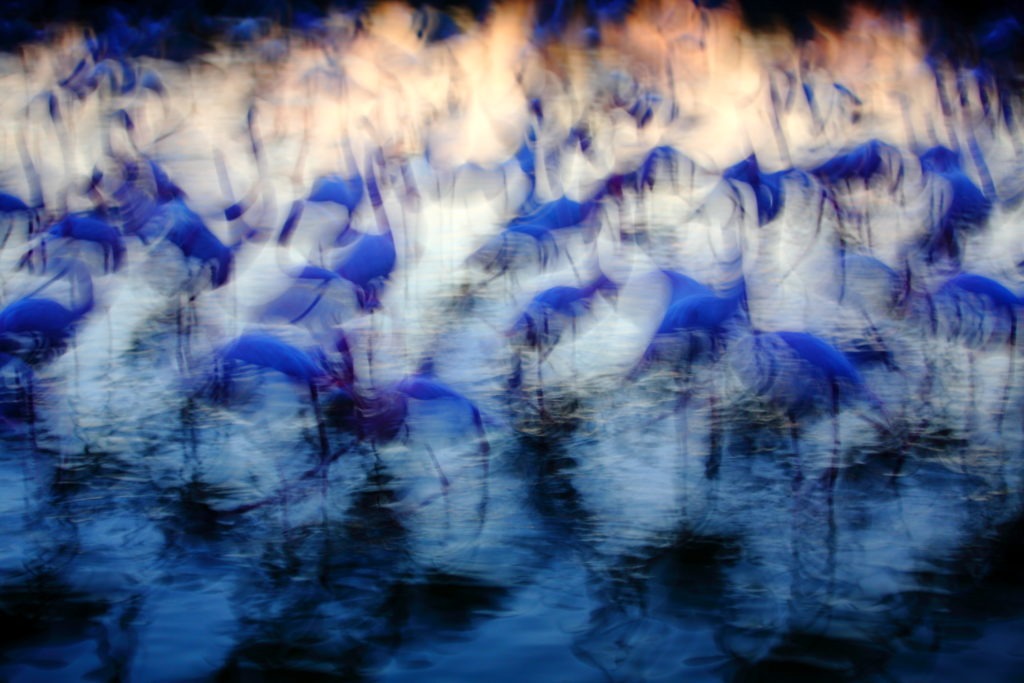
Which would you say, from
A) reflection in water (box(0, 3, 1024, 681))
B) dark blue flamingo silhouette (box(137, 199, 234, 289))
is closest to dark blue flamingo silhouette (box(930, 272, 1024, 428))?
reflection in water (box(0, 3, 1024, 681))

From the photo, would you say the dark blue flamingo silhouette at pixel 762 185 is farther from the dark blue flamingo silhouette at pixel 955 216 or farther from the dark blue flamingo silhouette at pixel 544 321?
the dark blue flamingo silhouette at pixel 544 321

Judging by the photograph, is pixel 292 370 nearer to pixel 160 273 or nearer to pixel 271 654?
pixel 271 654

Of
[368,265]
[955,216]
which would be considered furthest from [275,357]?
[955,216]

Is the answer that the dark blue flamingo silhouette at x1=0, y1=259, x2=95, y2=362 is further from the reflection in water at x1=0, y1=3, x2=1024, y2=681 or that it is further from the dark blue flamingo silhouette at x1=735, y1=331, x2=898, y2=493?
the dark blue flamingo silhouette at x1=735, y1=331, x2=898, y2=493

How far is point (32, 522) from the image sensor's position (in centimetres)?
230

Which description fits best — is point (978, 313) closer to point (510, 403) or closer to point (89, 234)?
point (510, 403)

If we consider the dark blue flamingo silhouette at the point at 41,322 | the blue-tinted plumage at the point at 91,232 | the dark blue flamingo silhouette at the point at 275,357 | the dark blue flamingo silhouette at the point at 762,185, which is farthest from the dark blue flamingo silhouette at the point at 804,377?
the blue-tinted plumage at the point at 91,232

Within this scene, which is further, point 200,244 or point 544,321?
point 200,244

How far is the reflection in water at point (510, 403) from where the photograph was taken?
6.53 ft

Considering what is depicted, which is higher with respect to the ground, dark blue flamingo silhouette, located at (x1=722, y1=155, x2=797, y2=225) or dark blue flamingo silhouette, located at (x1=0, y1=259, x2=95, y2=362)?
dark blue flamingo silhouette, located at (x1=722, y1=155, x2=797, y2=225)

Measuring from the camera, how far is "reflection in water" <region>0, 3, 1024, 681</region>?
199 cm

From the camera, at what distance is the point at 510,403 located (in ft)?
9.29

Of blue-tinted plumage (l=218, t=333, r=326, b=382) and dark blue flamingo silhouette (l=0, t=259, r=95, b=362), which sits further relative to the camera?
dark blue flamingo silhouette (l=0, t=259, r=95, b=362)

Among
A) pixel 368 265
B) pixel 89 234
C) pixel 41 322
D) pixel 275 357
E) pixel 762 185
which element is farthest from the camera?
pixel 762 185
